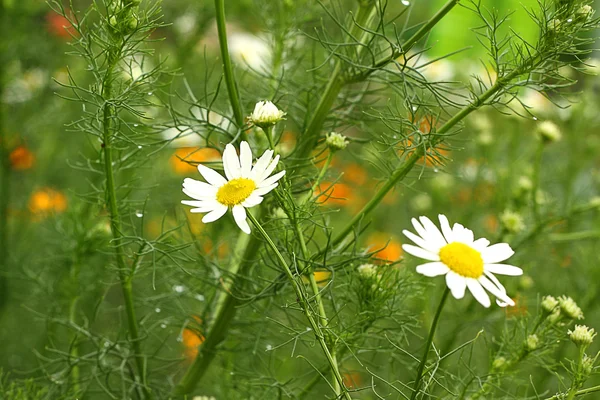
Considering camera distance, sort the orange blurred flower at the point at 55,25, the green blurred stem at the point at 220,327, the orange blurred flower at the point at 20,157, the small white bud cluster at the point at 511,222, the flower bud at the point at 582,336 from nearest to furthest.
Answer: the flower bud at the point at 582,336 → the green blurred stem at the point at 220,327 → the small white bud cluster at the point at 511,222 → the orange blurred flower at the point at 20,157 → the orange blurred flower at the point at 55,25

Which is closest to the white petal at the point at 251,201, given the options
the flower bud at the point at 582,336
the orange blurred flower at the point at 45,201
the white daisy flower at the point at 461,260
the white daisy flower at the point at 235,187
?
the white daisy flower at the point at 235,187

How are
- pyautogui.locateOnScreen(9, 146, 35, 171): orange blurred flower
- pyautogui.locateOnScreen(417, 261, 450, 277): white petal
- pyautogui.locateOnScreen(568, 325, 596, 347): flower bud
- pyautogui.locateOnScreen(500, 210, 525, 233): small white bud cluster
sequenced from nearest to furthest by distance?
pyautogui.locateOnScreen(417, 261, 450, 277): white petal < pyautogui.locateOnScreen(568, 325, 596, 347): flower bud < pyautogui.locateOnScreen(500, 210, 525, 233): small white bud cluster < pyautogui.locateOnScreen(9, 146, 35, 171): orange blurred flower

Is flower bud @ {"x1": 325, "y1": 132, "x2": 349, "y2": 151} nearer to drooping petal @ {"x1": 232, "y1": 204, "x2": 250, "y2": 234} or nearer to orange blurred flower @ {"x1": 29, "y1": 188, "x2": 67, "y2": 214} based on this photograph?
drooping petal @ {"x1": 232, "y1": 204, "x2": 250, "y2": 234}

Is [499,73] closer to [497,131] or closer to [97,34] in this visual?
[97,34]

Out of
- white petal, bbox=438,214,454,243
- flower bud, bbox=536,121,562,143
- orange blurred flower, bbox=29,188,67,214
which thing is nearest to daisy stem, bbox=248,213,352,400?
white petal, bbox=438,214,454,243

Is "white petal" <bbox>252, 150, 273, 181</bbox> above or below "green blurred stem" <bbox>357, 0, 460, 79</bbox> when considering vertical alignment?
below

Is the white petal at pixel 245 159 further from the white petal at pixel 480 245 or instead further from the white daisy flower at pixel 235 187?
the white petal at pixel 480 245

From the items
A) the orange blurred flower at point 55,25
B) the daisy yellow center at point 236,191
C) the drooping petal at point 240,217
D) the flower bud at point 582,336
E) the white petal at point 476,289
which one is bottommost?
the white petal at point 476,289

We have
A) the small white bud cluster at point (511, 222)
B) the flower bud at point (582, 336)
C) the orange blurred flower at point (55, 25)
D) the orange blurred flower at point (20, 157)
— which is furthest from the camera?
the orange blurred flower at point (55, 25)
